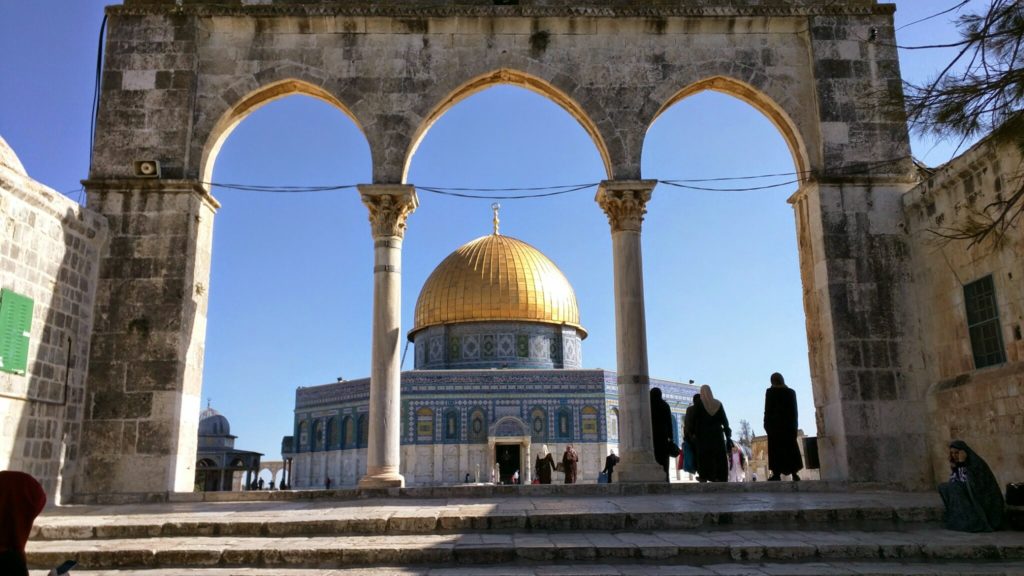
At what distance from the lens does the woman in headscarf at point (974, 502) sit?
18.5ft

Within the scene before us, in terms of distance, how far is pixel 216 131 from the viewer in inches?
385

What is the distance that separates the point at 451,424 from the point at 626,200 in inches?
648

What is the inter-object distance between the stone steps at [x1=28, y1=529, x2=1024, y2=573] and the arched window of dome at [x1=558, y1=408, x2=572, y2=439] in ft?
64.8

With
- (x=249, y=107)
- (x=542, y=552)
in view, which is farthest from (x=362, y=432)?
(x=542, y=552)

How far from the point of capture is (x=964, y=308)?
841 cm

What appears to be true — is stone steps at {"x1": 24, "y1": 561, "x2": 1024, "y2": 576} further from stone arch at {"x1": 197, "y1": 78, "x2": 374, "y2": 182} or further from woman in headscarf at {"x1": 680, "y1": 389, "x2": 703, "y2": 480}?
stone arch at {"x1": 197, "y1": 78, "x2": 374, "y2": 182}

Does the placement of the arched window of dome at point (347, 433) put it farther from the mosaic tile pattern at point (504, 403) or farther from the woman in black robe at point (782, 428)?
the woman in black robe at point (782, 428)

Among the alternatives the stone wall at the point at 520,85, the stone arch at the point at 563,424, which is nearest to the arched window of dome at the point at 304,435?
the stone arch at the point at 563,424

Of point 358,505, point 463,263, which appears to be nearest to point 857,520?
point 358,505

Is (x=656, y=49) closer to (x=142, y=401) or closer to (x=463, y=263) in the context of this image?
(x=142, y=401)

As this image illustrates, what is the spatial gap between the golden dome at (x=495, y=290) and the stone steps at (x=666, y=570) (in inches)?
885

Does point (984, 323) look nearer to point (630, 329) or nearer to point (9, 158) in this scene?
point (630, 329)

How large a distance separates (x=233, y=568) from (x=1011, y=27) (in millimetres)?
5806

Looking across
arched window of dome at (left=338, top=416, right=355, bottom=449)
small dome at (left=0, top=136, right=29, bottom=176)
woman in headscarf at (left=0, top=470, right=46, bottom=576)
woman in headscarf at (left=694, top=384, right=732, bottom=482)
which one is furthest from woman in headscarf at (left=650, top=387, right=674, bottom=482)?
arched window of dome at (left=338, top=416, right=355, bottom=449)
